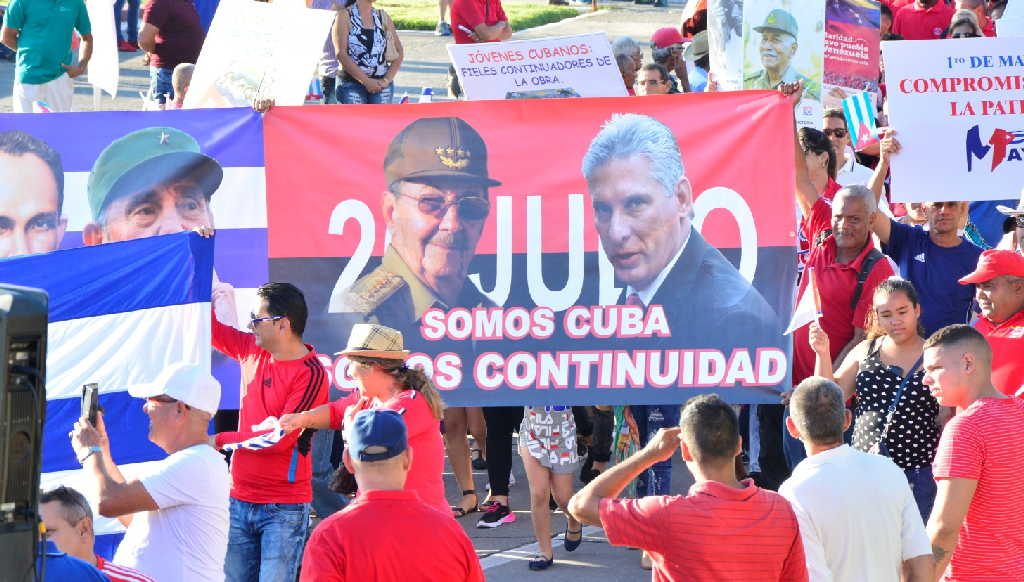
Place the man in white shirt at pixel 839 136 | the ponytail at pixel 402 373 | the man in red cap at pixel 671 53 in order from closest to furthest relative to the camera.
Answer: the ponytail at pixel 402 373, the man in white shirt at pixel 839 136, the man in red cap at pixel 671 53

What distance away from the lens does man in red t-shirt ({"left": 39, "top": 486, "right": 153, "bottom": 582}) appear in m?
4.74

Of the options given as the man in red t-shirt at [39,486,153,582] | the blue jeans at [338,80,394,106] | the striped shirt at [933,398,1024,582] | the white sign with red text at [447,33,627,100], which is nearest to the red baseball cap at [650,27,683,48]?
the blue jeans at [338,80,394,106]

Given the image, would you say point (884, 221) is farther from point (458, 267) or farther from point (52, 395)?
point (52, 395)

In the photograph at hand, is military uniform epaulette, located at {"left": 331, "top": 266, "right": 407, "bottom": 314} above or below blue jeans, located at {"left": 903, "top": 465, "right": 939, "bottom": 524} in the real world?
above

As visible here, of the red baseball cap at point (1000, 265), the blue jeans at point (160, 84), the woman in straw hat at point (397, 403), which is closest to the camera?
the woman in straw hat at point (397, 403)

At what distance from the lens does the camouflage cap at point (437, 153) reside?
7938 mm

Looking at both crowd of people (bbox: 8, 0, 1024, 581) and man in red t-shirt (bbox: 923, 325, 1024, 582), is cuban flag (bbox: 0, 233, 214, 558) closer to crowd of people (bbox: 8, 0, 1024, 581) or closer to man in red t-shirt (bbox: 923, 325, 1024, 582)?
crowd of people (bbox: 8, 0, 1024, 581)

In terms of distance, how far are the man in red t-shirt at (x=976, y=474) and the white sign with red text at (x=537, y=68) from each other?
14.7 ft

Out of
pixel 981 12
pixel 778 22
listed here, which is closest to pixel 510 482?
pixel 778 22

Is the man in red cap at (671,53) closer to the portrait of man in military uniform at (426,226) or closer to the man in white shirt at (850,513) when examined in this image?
→ the portrait of man in military uniform at (426,226)

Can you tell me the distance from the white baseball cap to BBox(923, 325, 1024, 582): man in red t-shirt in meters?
2.62

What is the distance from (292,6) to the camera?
8.70 meters

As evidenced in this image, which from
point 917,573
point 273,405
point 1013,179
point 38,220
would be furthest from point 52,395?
point 1013,179

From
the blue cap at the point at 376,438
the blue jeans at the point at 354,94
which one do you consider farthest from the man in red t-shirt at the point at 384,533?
the blue jeans at the point at 354,94
